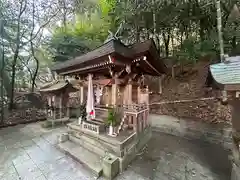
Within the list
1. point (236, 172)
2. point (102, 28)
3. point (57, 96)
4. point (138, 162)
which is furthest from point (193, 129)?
point (102, 28)

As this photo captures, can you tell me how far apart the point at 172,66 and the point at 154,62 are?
193 inches

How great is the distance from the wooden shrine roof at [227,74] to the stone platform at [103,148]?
2482mm

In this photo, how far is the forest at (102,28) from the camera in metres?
6.32

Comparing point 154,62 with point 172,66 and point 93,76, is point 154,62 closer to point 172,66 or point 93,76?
point 93,76

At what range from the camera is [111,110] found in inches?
164

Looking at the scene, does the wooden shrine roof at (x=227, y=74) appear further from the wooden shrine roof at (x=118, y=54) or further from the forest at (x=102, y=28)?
the forest at (x=102, y=28)

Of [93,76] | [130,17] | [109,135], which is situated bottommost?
[109,135]

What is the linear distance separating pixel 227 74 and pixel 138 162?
3042 millimetres

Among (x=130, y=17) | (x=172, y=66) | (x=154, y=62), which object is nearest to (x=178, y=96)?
(x=172, y=66)

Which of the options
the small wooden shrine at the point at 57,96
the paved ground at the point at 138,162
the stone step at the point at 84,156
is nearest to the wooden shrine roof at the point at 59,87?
the small wooden shrine at the point at 57,96

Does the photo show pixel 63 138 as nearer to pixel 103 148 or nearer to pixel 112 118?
pixel 103 148

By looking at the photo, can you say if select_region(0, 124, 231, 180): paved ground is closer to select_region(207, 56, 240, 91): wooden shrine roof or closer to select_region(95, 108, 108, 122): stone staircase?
select_region(95, 108, 108, 122): stone staircase

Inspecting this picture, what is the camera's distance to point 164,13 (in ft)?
23.3

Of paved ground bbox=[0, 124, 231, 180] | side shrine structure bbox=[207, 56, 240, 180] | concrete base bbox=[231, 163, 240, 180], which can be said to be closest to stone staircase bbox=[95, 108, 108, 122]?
paved ground bbox=[0, 124, 231, 180]
